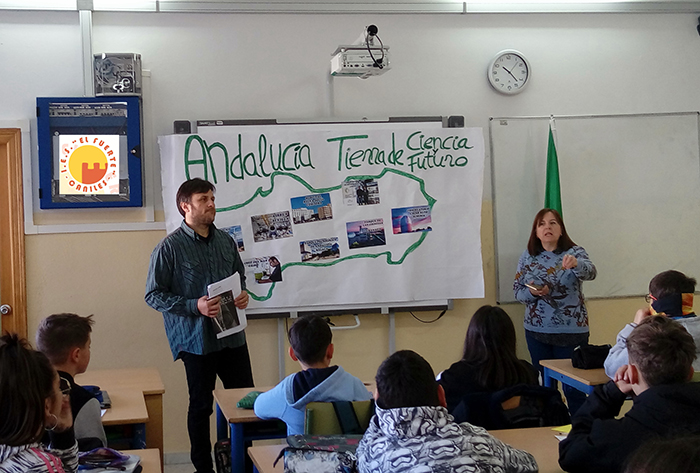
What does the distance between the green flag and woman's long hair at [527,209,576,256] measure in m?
0.22

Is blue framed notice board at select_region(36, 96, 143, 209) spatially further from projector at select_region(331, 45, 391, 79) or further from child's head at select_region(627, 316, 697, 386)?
child's head at select_region(627, 316, 697, 386)

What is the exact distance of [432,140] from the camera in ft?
15.7

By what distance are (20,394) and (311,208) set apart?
3121 mm

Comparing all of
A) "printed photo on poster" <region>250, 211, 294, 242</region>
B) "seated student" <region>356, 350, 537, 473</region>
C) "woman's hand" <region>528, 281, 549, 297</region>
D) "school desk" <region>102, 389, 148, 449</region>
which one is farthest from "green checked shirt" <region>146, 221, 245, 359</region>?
"seated student" <region>356, 350, 537, 473</region>

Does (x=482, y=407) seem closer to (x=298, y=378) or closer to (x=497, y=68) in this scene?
(x=298, y=378)

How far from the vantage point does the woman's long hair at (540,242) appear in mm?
4516

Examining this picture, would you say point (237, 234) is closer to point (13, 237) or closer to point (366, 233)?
point (366, 233)

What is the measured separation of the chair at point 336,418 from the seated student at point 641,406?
0.65 meters

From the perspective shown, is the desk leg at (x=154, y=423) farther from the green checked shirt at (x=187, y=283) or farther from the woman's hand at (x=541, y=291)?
the woman's hand at (x=541, y=291)

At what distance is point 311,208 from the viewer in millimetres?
4688

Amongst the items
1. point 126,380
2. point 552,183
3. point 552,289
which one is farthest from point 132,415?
point 552,183

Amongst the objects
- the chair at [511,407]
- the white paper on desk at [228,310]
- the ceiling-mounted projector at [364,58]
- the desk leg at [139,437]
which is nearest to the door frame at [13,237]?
the white paper on desk at [228,310]

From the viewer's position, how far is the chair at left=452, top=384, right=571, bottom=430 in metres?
2.50

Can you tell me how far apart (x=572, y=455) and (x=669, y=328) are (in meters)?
0.46
